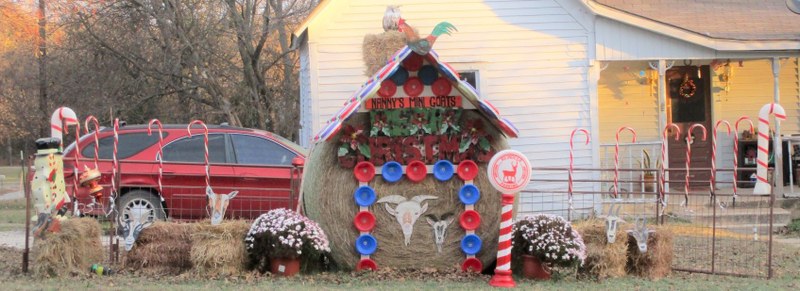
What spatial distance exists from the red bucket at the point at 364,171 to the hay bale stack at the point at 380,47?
3.99ft

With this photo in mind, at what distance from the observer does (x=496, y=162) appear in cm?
794

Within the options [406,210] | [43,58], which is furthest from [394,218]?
[43,58]

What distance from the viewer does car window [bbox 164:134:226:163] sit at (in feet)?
37.2

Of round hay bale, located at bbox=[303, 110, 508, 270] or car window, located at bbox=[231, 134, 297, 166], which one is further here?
car window, located at bbox=[231, 134, 297, 166]

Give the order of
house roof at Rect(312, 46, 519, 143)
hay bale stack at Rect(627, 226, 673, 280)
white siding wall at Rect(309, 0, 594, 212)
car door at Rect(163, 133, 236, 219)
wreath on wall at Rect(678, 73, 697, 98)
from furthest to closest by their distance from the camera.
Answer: wreath on wall at Rect(678, 73, 697, 98)
white siding wall at Rect(309, 0, 594, 212)
car door at Rect(163, 133, 236, 219)
hay bale stack at Rect(627, 226, 673, 280)
house roof at Rect(312, 46, 519, 143)

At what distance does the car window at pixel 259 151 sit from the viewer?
1157 cm

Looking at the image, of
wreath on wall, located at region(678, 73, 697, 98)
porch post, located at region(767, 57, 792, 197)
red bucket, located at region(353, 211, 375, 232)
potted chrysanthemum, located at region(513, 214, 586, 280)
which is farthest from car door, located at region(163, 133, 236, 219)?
wreath on wall, located at region(678, 73, 697, 98)

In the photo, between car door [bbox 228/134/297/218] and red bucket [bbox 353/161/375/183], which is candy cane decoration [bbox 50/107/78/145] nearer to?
car door [bbox 228/134/297/218]

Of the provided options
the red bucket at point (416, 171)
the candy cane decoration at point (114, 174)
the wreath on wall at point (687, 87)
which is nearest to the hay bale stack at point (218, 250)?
the candy cane decoration at point (114, 174)

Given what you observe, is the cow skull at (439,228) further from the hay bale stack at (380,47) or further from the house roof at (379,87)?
the hay bale stack at (380,47)

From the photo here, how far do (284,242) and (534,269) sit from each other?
7.77 ft

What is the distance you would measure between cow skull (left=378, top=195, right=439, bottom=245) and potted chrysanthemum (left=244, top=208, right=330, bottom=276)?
71cm

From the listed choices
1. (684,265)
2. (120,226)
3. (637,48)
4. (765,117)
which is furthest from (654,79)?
(120,226)

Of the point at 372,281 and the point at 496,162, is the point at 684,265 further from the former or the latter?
the point at 372,281
